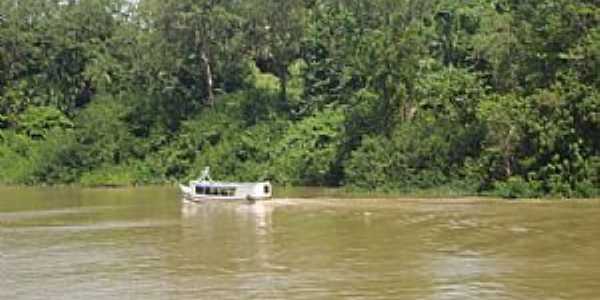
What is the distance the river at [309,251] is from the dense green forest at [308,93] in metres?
5.26

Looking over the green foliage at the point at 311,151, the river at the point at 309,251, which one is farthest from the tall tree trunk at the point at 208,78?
the river at the point at 309,251

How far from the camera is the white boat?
150 ft

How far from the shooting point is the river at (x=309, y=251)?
857 inches

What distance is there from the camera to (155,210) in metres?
43.6

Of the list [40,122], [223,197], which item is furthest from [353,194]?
[40,122]

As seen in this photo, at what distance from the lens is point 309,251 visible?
92.3 ft

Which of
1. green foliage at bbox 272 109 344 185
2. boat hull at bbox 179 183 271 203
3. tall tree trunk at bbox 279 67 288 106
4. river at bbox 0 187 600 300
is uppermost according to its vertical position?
tall tree trunk at bbox 279 67 288 106

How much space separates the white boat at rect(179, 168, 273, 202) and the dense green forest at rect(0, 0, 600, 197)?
8.33 metres

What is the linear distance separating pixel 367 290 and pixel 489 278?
10.1 feet

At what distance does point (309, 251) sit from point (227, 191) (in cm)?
1959

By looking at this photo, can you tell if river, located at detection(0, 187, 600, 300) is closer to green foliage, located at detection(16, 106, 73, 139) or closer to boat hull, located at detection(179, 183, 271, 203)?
boat hull, located at detection(179, 183, 271, 203)

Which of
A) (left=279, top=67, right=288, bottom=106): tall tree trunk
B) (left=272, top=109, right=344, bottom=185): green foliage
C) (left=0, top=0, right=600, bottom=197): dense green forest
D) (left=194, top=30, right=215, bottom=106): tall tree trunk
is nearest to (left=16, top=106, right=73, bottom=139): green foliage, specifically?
(left=0, top=0, right=600, bottom=197): dense green forest

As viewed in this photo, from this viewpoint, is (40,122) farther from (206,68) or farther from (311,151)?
(311,151)

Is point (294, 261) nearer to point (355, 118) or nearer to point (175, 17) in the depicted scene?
point (355, 118)
